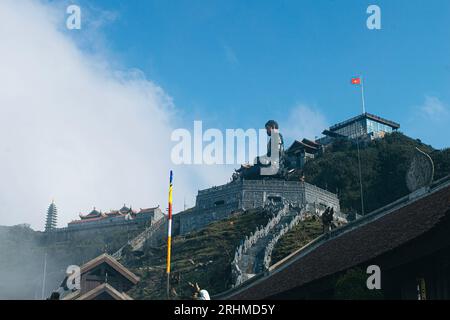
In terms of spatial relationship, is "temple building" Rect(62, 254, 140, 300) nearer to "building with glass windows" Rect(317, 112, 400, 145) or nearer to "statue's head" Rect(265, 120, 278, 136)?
"statue's head" Rect(265, 120, 278, 136)

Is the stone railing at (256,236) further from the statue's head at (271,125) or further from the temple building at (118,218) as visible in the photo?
the temple building at (118,218)

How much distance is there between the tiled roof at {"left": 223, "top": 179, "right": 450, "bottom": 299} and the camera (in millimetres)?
19750

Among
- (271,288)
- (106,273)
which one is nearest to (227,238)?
(106,273)

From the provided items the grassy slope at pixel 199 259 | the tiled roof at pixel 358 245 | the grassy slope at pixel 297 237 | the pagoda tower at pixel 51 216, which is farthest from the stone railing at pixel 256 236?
the pagoda tower at pixel 51 216

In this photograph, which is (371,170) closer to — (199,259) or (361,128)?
Result: (361,128)

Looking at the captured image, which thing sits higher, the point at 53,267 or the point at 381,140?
the point at 381,140

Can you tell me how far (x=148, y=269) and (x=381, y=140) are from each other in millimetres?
58760

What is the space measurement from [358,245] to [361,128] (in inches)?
4053

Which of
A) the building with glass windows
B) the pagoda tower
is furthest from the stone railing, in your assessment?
the pagoda tower

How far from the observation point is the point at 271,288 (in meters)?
25.9

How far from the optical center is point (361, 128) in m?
123
